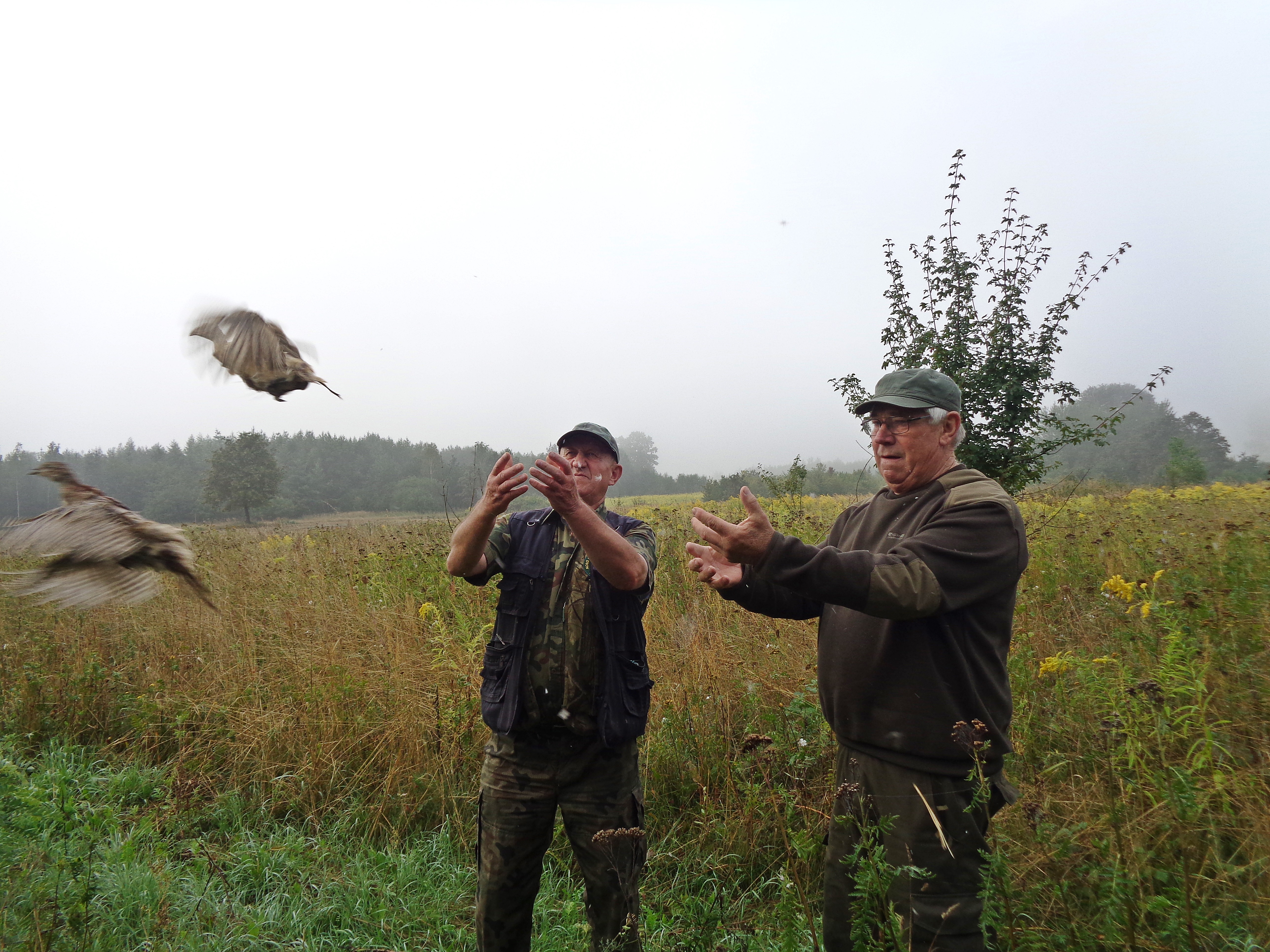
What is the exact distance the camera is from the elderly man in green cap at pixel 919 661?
184cm

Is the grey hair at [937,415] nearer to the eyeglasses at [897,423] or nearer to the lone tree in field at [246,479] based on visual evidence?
the eyeglasses at [897,423]

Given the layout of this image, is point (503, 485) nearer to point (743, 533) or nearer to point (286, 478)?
point (743, 533)

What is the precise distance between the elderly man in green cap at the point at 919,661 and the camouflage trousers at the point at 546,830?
2.42 feet

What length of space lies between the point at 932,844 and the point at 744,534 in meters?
1.07

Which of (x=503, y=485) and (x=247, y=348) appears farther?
(x=503, y=485)

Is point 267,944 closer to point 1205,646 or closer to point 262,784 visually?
point 262,784

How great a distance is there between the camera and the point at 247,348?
4.48ft

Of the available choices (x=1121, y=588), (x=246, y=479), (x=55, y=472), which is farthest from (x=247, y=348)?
(x=246, y=479)

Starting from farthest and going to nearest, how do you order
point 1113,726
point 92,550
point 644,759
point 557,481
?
point 644,759 < point 1113,726 < point 557,481 < point 92,550

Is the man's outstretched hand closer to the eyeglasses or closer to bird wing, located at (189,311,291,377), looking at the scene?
the eyeglasses


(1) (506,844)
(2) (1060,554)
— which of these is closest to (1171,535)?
(2) (1060,554)

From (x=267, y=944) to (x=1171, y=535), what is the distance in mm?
7601

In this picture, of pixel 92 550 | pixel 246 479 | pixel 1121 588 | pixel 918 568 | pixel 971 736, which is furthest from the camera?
pixel 246 479

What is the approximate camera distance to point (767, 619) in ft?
16.8
